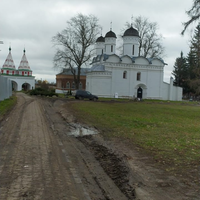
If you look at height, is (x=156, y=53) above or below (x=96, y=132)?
above

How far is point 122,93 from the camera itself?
160 feet

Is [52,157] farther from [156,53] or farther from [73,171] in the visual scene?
[156,53]

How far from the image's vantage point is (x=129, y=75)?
162 feet

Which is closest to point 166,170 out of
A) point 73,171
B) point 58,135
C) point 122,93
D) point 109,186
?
point 109,186

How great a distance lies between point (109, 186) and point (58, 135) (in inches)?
210

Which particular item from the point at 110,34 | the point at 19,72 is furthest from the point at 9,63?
the point at 110,34

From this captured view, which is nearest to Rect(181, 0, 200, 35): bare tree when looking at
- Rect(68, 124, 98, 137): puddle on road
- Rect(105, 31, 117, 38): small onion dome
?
Rect(68, 124, 98, 137): puddle on road

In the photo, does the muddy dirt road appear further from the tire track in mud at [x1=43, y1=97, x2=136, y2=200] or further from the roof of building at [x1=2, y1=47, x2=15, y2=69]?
the roof of building at [x1=2, y1=47, x2=15, y2=69]

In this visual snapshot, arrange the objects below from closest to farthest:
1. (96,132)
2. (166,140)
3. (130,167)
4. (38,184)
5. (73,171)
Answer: (38,184) → (73,171) → (130,167) → (166,140) → (96,132)

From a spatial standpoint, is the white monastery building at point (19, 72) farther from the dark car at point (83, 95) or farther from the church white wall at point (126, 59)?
the dark car at point (83, 95)

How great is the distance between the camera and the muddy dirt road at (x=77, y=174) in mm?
4469

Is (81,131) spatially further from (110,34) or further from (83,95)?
(110,34)

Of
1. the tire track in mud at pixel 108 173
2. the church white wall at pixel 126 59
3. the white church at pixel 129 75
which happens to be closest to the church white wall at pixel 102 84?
the white church at pixel 129 75

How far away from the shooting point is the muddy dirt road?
Result: 4469mm
